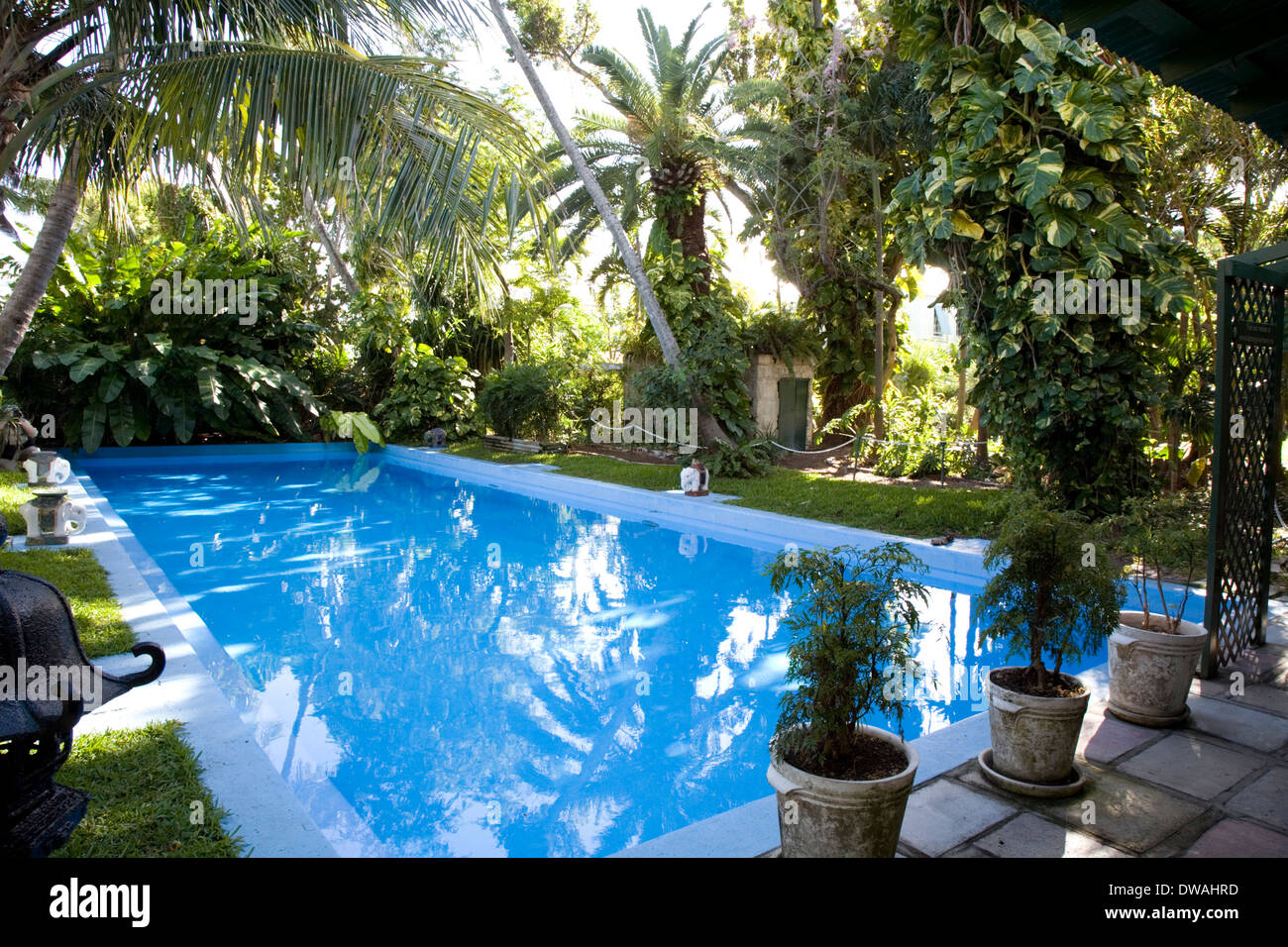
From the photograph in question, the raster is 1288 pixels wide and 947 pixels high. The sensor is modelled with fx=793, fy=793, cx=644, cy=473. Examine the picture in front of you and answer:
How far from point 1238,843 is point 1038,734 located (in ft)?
2.33

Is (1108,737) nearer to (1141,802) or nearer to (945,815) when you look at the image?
(1141,802)

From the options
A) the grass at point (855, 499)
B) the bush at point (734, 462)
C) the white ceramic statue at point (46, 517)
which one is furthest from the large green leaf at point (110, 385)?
the bush at point (734, 462)

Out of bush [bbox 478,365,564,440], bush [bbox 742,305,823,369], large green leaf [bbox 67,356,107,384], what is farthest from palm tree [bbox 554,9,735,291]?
large green leaf [bbox 67,356,107,384]

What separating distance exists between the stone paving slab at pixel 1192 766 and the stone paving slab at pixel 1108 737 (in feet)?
0.23

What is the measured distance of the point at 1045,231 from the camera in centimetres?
746

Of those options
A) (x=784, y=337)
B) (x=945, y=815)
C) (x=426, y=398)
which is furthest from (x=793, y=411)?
(x=945, y=815)

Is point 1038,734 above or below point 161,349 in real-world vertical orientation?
below

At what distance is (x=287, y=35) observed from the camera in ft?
19.5

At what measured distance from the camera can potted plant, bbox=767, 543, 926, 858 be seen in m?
2.46

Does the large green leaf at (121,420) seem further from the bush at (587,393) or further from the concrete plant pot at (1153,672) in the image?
the concrete plant pot at (1153,672)
